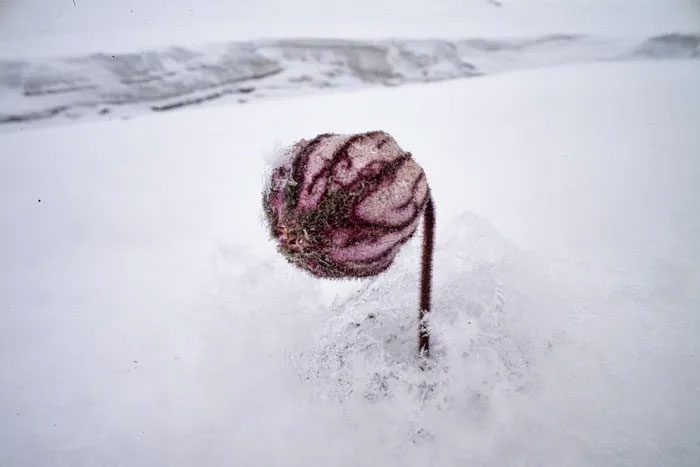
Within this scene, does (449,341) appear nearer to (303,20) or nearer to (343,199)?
(343,199)

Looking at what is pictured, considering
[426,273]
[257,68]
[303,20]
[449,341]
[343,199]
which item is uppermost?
[303,20]

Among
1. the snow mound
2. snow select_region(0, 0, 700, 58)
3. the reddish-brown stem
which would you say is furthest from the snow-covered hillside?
the reddish-brown stem

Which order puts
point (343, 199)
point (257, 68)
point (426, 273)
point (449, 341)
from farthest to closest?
point (257, 68) → point (449, 341) → point (426, 273) → point (343, 199)

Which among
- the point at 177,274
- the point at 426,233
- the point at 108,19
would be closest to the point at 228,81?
the point at 108,19

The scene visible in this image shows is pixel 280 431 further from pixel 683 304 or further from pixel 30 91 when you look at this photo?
pixel 30 91

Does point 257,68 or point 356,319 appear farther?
point 257,68

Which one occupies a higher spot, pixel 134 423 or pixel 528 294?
pixel 528 294

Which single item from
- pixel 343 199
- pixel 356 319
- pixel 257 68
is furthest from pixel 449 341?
pixel 257 68
